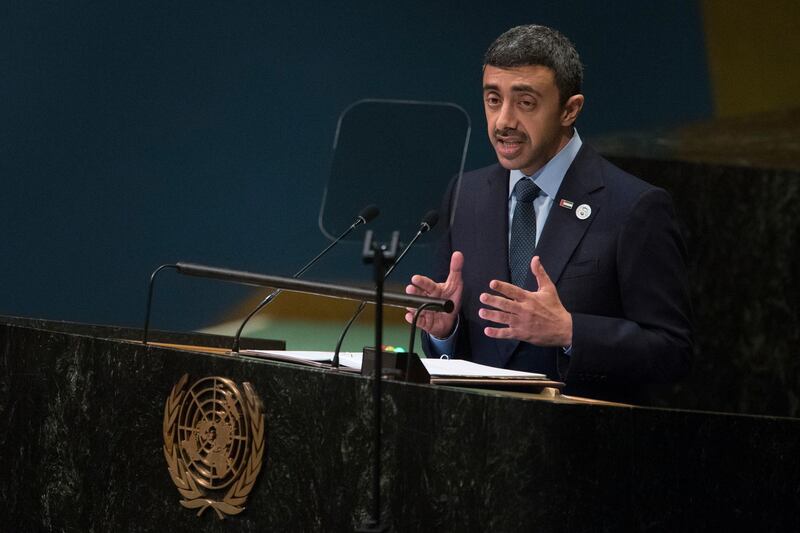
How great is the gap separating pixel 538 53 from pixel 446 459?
110 centimetres

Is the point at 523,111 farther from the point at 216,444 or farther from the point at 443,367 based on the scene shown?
the point at 216,444

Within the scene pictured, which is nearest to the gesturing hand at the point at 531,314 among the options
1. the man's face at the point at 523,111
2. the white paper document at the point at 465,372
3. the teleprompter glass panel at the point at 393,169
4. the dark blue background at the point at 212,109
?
the white paper document at the point at 465,372

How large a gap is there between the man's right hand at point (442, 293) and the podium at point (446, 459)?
0.42 metres

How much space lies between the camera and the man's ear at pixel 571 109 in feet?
8.31

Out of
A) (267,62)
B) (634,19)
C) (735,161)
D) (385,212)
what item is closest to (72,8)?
(267,62)

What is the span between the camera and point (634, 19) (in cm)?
474

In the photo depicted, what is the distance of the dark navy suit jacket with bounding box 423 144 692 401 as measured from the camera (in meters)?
2.30

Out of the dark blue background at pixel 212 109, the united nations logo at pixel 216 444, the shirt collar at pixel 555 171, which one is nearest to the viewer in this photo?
the united nations logo at pixel 216 444

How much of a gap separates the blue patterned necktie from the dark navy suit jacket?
0.02m

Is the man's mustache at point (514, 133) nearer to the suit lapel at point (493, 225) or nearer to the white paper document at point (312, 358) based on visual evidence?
the suit lapel at point (493, 225)

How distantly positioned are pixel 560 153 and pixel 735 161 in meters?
2.21

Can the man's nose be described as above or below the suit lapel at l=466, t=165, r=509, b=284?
above

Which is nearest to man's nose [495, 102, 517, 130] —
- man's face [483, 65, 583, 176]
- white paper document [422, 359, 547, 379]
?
man's face [483, 65, 583, 176]

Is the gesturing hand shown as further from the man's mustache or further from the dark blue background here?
the dark blue background
